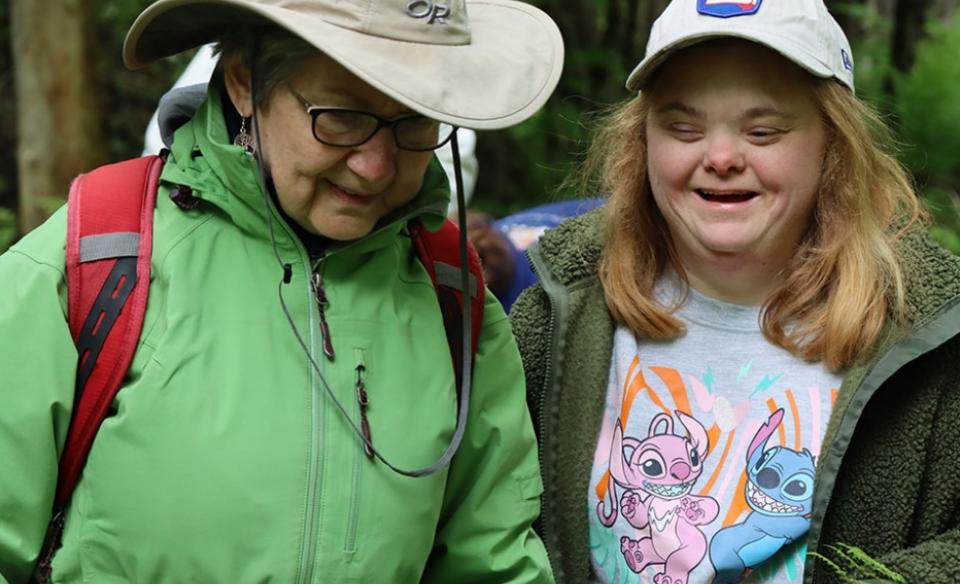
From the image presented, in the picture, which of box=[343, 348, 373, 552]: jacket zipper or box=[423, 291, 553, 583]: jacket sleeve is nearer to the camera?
box=[343, 348, 373, 552]: jacket zipper

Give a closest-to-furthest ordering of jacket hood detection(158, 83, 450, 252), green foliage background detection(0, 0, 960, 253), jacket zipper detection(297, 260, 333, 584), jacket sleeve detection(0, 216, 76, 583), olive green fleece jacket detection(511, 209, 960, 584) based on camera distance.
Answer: jacket sleeve detection(0, 216, 76, 583)
jacket zipper detection(297, 260, 333, 584)
jacket hood detection(158, 83, 450, 252)
olive green fleece jacket detection(511, 209, 960, 584)
green foliage background detection(0, 0, 960, 253)

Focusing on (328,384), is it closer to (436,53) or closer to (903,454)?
(436,53)

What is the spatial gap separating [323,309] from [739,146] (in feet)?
3.81

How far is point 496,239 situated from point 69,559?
3.36 metres

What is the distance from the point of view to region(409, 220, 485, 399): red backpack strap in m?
2.87

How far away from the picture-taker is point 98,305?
2416 millimetres

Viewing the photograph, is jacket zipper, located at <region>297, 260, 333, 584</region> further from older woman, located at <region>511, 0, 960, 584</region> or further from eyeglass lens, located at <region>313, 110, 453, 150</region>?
older woman, located at <region>511, 0, 960, 584</region>

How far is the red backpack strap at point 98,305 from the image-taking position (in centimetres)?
241

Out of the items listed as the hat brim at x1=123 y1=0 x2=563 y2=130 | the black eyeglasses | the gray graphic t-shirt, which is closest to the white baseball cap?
the hat brim at x1=123 y1=0 x2=563 y2=130

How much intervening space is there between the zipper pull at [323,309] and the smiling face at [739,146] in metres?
1.05

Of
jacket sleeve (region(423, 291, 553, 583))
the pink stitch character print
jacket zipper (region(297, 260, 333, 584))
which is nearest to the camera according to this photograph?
jacket zipper (region(297, 260, 333, 584))

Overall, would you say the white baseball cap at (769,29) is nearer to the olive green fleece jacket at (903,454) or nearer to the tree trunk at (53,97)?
the olive green fleece jacket at (903,454)

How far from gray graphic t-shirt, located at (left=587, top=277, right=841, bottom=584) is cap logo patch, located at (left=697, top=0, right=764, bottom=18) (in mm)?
740

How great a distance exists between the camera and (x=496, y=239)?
558 centimetres
